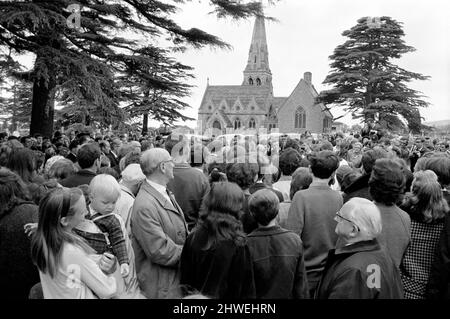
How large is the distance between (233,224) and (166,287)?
3.18ft

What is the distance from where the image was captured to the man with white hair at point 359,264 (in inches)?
115

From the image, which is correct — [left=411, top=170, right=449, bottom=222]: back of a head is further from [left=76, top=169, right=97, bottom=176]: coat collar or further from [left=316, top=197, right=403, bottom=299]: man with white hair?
[left=76, top=169, right=97, bottom=176]: coat collar

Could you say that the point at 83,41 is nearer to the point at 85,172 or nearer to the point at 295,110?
the point at 85,172

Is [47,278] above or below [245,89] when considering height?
below

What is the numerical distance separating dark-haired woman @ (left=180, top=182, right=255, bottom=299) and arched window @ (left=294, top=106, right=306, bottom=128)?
6933 cm

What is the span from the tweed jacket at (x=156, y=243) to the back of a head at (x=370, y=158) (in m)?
2.32

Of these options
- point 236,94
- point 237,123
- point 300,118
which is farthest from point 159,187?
point 236,94

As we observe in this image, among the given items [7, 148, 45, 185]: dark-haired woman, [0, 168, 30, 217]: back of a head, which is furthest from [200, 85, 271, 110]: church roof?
[0, 168, 30, 217]: back of a head

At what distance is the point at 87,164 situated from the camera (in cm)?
554

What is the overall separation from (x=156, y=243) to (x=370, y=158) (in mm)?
2714

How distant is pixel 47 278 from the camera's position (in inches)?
116

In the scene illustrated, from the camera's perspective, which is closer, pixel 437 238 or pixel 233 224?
pixel 233 224

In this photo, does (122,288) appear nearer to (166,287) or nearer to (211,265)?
(166,287)
